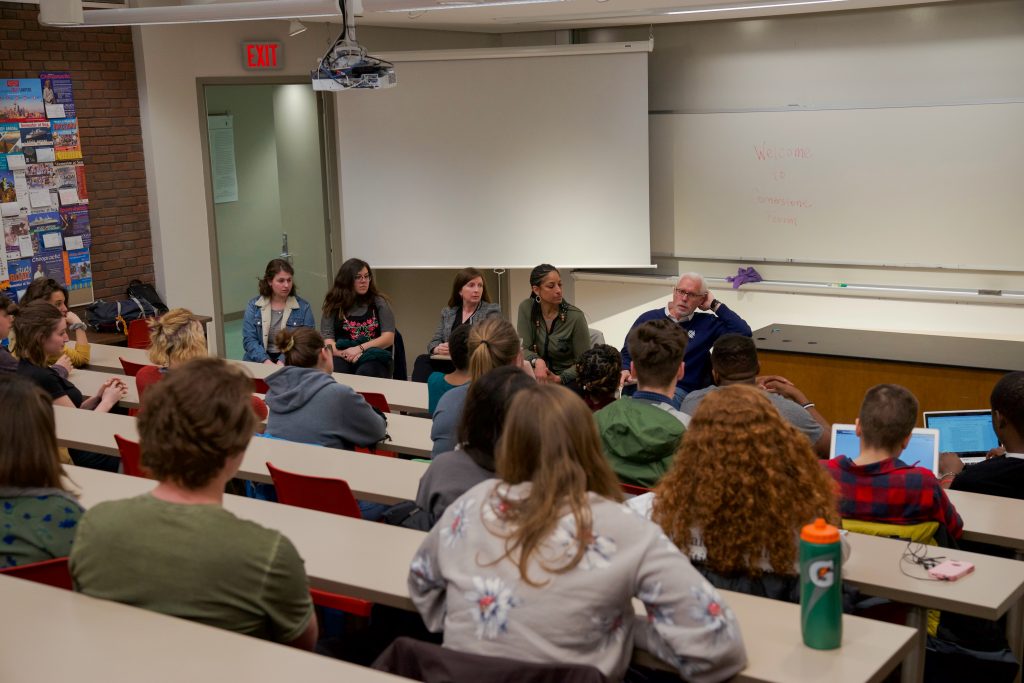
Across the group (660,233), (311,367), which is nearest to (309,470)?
(311,367)

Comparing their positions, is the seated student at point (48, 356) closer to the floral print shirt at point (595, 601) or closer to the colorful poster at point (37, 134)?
the colorful poster at point (37, 134)

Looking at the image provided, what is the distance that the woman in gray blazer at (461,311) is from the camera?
5.98 metres

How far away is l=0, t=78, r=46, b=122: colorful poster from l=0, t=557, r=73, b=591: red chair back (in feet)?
16.2

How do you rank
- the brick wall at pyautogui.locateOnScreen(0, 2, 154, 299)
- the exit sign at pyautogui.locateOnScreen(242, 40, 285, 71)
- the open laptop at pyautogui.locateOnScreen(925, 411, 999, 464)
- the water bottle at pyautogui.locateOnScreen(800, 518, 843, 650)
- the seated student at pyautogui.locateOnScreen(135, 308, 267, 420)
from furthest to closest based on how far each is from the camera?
1. the exit sign at pyautogui.locateOnScreen(242, 40, 285, 71)
2. the brick wall at pyautogui.locateOnScreen(0, 2, 154, 299)
3. the seated student at pyautogui.locateOnScreen(135, 308, 267, 420)
4. the open laptop at pyautogui.locateOnScreen(925, 411, 999, 464)
5. the water bottle at pyautogui.locateOnScreen(800, 518, 843, 650)

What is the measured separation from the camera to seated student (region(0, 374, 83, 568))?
2.36 metres

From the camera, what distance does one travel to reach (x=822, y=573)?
6.73 ft

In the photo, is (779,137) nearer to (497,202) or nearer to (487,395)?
(497,202)

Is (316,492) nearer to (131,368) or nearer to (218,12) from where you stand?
(131,368)

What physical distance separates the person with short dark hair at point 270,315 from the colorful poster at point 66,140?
1.78 meters

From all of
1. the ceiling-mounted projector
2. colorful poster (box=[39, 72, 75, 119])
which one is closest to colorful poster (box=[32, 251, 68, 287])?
colorful poster (box=[39, 72, 75, 119])

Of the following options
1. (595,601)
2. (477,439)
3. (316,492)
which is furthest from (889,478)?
(316,492)

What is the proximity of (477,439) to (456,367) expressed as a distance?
153 centimetres

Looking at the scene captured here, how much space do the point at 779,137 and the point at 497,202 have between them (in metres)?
2.06

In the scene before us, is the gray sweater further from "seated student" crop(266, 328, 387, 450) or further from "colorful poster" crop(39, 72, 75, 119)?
"colorful poster" crop(39, 72, 75, 119)
